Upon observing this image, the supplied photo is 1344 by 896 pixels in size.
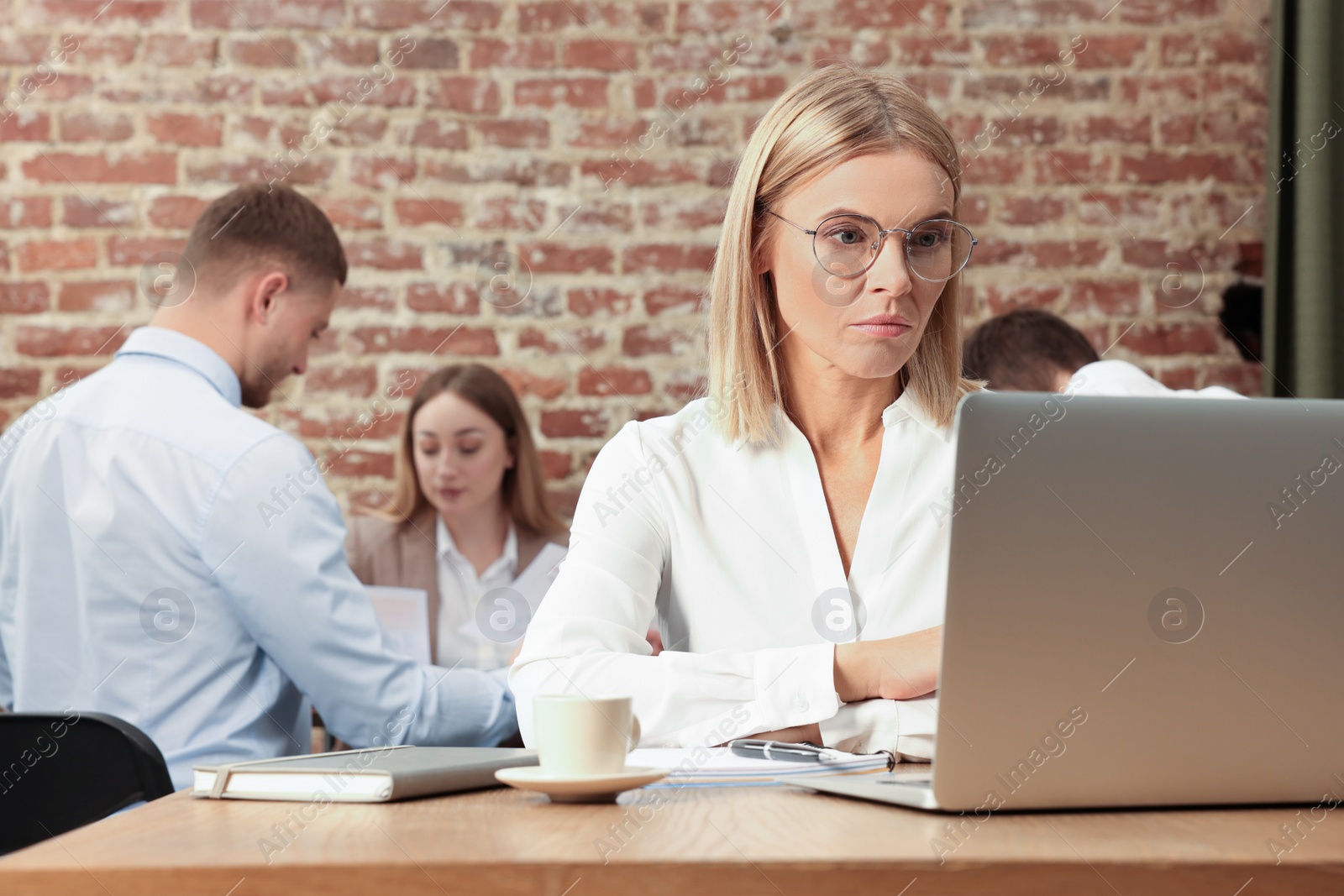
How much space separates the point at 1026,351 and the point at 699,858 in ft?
7.34

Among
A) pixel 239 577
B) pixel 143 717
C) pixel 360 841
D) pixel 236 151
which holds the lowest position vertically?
pixel 143 717

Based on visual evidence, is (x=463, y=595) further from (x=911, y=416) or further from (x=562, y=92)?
(x=911, y=416)

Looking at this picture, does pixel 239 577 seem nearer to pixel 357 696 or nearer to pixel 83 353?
pixel 357 696

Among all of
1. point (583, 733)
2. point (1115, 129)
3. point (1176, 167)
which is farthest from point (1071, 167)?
point (583, 733)

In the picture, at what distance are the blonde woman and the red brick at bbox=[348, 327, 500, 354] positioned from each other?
5.25 feet

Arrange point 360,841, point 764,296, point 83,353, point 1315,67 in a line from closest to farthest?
point 360,841 → point 764,296 → point 1315,67 → point 83,353

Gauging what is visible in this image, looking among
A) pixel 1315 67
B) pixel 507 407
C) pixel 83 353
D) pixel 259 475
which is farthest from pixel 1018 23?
pixel 83 353

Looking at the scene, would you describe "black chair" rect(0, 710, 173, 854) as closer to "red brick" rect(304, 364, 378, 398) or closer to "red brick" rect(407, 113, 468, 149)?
"red brick" rect(304, 364, 378, 398)

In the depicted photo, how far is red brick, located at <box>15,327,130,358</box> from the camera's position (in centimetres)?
289

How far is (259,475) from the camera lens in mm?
1795

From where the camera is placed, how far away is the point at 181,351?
193 centimetres

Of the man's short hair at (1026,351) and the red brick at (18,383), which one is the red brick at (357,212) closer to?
the red brick at (18,383)

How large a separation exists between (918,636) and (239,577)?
3.77 ft

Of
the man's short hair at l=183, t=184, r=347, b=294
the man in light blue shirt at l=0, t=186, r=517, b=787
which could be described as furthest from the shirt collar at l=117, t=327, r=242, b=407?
the man's short hair at l=183, t=184, r=347, b=294
